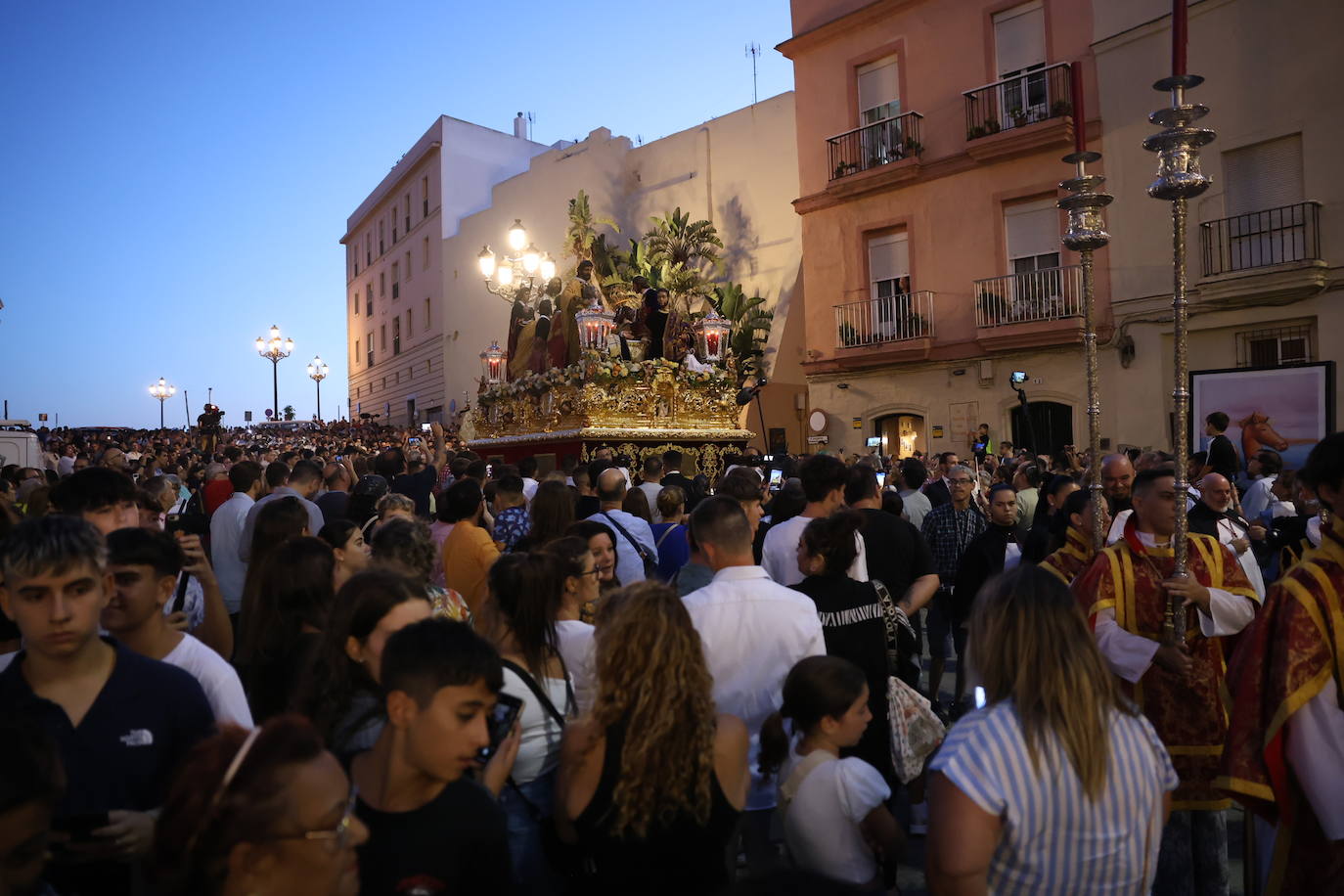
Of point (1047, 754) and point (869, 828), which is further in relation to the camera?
point (869, 828)

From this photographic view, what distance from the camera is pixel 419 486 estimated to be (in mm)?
8492

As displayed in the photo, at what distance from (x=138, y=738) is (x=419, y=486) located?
633 centimetres

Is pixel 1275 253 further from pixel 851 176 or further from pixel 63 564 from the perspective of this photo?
pixel 63 564

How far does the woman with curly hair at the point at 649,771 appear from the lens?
91.0 inches

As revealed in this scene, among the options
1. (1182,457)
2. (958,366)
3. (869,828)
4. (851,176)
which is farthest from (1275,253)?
(869,828)

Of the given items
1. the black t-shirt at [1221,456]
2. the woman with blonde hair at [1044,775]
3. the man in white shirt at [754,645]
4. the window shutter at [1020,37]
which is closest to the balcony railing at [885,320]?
the window shutter at [1020,37]

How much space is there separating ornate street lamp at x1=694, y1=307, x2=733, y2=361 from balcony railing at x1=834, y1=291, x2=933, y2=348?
4816 mm

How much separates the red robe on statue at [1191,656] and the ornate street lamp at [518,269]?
1208 centimetres

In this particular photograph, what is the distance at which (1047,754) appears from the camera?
6.89 ft

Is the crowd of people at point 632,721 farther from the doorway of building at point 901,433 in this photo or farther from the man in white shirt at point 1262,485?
the doorway of building at point 901,433

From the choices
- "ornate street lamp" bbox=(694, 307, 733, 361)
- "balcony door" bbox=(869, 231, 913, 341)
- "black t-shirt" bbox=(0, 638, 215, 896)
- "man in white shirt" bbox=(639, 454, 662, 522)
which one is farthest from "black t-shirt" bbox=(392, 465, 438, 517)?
"balcony door" bbox=(869, 231, 913, 341)

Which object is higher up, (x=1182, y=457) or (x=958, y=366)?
(x=958, y=366)

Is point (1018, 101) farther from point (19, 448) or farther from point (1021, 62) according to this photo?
point (19, 448)

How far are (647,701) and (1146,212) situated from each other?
1565cm
